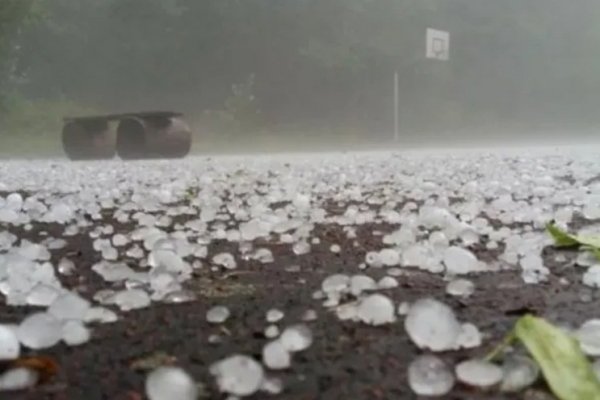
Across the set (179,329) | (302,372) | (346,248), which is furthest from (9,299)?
(346,248)

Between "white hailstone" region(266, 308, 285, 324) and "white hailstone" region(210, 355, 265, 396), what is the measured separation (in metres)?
0.20

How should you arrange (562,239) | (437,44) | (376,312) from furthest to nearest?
(437,44) < (562,239) < (376,312)

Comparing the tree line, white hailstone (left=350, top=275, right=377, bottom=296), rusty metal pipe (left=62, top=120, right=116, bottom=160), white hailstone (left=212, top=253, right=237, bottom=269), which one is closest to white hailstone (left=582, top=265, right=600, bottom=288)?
white hailstone (left=350, top=275, right=377, bottom=296)

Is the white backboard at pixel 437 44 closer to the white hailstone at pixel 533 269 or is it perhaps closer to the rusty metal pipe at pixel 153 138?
the rusty metal pipe at pixel 153 138

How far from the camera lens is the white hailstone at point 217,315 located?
0.78 meters

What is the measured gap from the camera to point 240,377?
57 cm

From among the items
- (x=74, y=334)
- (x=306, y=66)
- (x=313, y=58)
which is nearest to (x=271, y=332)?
(x=74, y=334)

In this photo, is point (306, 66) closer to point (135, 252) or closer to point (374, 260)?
point (135, 252)

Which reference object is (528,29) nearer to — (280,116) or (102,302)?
(280,116)

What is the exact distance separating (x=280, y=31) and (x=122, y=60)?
3664mm

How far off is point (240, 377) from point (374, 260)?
1.88 feet

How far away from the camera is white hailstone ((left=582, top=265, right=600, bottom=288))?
36.6 inches

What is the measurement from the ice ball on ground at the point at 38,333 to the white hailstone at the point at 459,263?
0.51m

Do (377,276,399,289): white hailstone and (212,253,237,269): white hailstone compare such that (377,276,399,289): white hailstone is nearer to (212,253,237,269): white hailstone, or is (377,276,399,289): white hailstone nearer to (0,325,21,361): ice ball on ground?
(212,253,237,269): white hailstone
